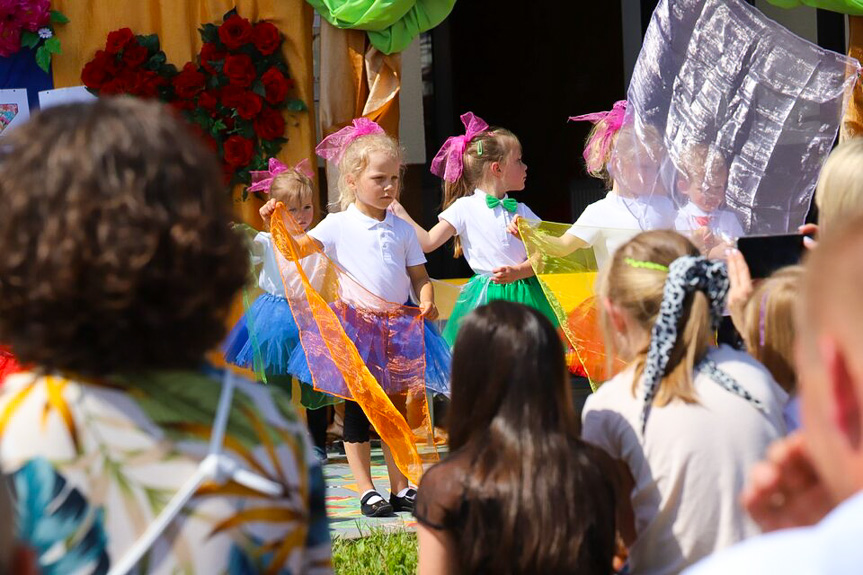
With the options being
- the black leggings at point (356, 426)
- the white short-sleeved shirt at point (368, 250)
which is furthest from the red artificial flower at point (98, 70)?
the black leggings at point (356, 426)

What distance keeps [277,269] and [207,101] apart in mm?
1341

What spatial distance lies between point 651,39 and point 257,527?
3261mm

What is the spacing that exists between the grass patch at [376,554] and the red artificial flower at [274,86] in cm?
277

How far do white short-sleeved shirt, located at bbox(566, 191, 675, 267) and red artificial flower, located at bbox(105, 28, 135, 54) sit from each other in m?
2.70

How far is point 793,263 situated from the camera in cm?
276

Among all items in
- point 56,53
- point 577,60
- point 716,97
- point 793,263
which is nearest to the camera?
point 793,263

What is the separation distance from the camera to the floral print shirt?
119 cm

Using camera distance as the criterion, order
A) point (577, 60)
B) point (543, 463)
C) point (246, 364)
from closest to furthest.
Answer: point (543, 463)
point (246, 364)
point (577, 60)

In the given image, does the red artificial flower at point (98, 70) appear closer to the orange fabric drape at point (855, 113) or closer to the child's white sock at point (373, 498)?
the child's white sock at point (373, 498)

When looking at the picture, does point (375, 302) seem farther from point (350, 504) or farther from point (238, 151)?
point (238, 151)

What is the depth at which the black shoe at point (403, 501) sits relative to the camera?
181 inches

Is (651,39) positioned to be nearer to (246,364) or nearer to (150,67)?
(246,364)

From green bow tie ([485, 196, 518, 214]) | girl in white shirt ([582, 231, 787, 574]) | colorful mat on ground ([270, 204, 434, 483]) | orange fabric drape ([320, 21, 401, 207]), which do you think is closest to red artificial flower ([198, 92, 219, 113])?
orange fabric drape ([320, 21, 401, 207])

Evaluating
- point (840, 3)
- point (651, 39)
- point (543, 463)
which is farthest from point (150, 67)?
point (543, 463)
